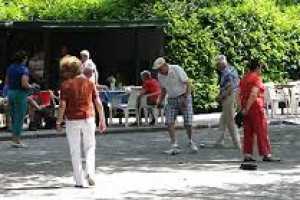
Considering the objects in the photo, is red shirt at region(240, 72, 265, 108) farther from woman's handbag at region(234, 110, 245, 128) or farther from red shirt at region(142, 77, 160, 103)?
red shirt at region(142, 77, 160, 103)

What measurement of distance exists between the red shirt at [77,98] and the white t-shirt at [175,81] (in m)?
3.85

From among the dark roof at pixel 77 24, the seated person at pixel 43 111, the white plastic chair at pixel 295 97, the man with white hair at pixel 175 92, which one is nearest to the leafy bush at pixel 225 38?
the dark roof at pixel 77 24

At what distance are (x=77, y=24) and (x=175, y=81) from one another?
841cm

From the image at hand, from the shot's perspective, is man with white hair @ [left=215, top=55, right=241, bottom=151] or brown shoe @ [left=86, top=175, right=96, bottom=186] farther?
man with white hair @ [left=215, top=55, right=241, bottom=151]

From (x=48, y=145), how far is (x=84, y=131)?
19.4ft

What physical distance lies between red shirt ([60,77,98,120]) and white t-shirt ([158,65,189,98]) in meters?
3.85

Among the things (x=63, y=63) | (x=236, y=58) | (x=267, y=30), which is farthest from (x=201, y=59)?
(x=63, y=63)

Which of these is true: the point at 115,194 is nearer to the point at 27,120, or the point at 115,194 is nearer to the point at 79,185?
the point at 79,185

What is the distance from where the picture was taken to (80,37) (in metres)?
24.6

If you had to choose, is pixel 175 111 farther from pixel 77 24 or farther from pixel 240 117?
pixel 77 24

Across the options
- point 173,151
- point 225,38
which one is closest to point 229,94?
point 173,151

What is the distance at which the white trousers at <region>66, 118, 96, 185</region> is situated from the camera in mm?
10172

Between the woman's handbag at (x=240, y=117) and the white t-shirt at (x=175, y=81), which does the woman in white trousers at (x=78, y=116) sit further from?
the white t-shirt at (x=175, y=81)

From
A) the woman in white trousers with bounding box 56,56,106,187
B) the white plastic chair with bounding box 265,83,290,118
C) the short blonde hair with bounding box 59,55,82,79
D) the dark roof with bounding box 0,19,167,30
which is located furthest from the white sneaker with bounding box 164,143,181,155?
the dark roof with bounding box 0,19,167,30
